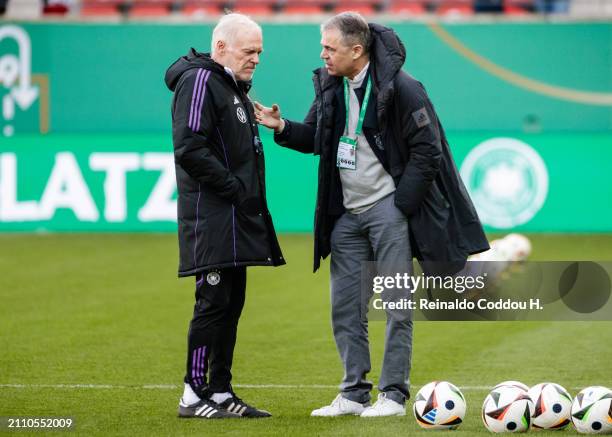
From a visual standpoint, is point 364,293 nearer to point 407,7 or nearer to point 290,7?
point 407,7

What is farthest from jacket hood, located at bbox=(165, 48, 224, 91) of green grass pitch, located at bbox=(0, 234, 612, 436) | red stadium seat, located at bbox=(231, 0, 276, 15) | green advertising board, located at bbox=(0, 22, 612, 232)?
red stadium seat, located at bbox=(231, 0, 276, 15)

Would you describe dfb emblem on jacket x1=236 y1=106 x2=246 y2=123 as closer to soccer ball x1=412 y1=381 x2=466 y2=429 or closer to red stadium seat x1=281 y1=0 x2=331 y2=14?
soccer ball x1=412 y1=381 x2=466 y2=429

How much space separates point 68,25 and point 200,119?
47.2ft

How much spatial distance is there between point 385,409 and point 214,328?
105 cm

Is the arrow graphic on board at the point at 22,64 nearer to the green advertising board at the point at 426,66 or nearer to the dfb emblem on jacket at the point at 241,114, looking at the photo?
the green advertising board at the point at 426,66

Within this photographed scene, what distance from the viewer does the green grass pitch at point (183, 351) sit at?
7262mm

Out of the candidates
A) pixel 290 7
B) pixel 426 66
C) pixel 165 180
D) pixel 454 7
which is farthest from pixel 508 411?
pixel 290 7

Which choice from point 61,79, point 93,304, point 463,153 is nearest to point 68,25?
point 61,79

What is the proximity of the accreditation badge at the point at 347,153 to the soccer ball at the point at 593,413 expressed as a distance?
5.87ft

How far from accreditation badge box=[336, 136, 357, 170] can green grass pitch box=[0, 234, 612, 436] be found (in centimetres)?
141

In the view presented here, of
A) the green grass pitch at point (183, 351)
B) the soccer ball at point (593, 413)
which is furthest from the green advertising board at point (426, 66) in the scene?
the soccer ball at point (593, 413)

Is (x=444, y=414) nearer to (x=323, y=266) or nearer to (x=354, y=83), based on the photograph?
(x=354, y=83)

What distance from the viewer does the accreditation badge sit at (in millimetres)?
7199

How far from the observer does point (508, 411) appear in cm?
658
